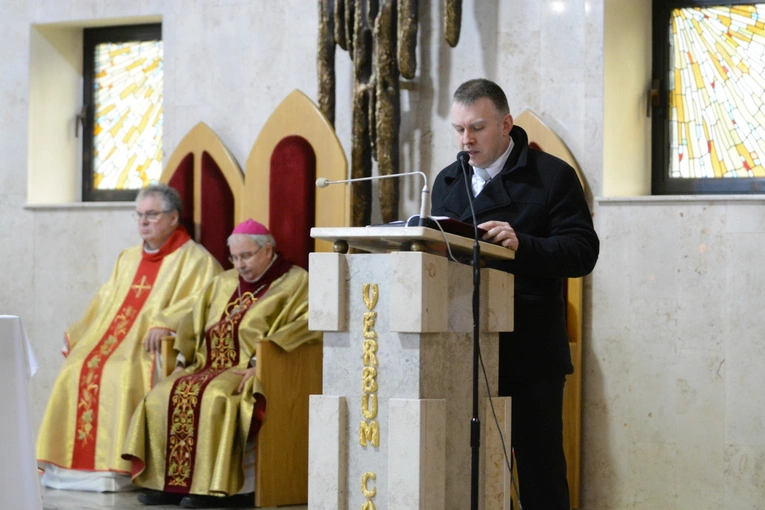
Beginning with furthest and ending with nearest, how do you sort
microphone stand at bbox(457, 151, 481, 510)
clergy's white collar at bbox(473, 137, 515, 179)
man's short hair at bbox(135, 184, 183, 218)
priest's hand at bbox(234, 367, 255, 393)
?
1. man's short hair at bbox(135, 184, 183, 218)
2. priest's hand at bbox(234, 367, 255, 393)
3. clergy's white collar at bbox(473, 137, 515, 179)
4. microphone stand at bbox(457, 151, 481, 510)

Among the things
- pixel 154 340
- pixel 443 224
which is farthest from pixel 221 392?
pixel 443 224

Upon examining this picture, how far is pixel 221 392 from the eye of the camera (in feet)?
17.1

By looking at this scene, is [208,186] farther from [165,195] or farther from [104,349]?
[104,349]

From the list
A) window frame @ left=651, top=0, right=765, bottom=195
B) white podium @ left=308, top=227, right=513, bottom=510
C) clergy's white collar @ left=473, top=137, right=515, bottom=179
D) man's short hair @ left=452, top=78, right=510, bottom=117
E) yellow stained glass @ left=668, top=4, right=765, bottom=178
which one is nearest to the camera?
white podium @ left=308, top=227, right=513, bottom=510

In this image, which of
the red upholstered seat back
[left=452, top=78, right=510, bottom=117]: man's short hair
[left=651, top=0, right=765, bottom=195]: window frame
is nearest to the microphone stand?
[left=452, top=78, right=510, bottom=117]: man's short hair

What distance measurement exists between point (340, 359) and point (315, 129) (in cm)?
310

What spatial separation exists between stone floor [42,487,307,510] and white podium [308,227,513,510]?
8.15ft

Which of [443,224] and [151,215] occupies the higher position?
[151,215]

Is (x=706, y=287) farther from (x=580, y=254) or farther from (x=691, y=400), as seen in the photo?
(x=580, y=254)

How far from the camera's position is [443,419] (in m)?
2.82

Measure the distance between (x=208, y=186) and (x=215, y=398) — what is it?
142 centimetres

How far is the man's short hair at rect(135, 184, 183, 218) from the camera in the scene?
19.5ft

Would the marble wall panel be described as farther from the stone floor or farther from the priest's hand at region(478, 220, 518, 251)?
the priest's hand at region(478, 220, 518, 251)

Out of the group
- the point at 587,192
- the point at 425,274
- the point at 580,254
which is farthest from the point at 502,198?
the point at 587,192
